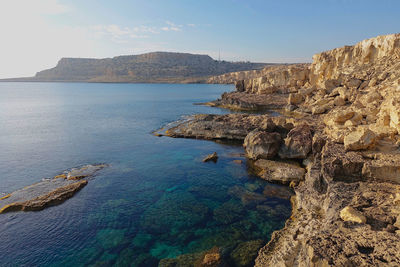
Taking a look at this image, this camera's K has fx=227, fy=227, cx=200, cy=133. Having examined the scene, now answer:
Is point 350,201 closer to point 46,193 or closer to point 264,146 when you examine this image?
point 264,146

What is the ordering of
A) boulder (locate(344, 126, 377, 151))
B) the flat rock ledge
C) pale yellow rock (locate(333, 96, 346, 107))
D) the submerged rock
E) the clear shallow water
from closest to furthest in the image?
the submerged rock
the clear shallow water
boulder (locate(344, 126, 377, 151))
the flat rock ledge
pale yellow rock (locate(333, 96, 346, 107))

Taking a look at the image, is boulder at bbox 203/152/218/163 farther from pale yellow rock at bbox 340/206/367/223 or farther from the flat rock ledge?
pale yellow rock at bbox 340/206/367/223

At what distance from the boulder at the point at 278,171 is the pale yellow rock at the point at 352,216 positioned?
33.5ft

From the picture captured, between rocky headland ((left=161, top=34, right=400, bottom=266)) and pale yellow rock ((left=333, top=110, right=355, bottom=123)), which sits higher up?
pale yellow rock ((left=333, top=110, right=355, bottom=123))

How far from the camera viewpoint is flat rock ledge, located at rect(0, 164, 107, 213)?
59.1 ft

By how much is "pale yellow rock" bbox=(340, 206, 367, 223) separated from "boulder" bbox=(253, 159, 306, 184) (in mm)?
10207

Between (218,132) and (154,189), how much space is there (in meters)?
18.2

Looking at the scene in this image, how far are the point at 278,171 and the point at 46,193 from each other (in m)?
21.2

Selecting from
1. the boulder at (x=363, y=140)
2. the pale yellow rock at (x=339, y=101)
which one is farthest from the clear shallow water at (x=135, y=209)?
the pale yellow rock at (x=339, y=101)

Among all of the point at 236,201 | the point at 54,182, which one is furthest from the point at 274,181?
the point at 54,182

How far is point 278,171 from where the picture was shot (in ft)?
72.3

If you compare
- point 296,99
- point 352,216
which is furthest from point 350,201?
point 296,99

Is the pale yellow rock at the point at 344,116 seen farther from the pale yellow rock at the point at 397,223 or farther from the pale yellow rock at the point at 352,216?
the pale yellow rock at the point at 397,223

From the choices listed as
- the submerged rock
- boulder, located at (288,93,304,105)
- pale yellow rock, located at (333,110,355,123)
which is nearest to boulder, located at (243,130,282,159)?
pale yellow rock, located at (333,110,355,123)
